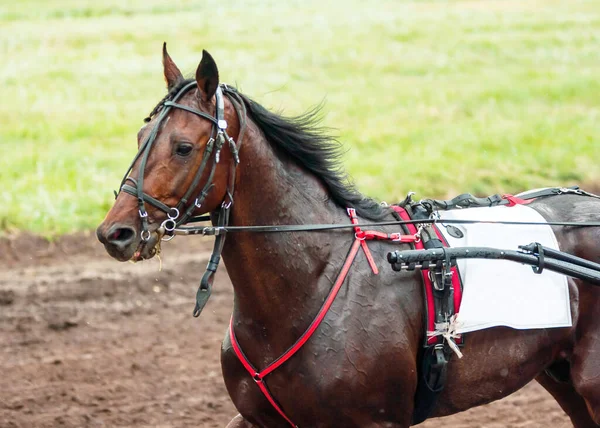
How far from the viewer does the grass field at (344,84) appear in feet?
35.7

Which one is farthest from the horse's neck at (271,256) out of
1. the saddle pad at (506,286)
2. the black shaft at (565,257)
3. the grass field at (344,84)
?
the grass field at (344,84)

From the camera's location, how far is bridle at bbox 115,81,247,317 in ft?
12.1

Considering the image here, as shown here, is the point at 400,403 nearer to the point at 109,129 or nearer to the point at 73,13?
the point at 109,129

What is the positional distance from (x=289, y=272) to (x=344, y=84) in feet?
38.4

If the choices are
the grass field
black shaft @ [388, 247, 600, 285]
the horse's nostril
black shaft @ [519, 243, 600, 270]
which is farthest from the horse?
the grass field

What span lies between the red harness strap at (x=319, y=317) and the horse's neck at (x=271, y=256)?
0.14ft

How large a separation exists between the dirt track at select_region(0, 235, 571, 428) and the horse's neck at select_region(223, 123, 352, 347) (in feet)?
7.23

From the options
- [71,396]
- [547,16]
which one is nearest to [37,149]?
[71,396]

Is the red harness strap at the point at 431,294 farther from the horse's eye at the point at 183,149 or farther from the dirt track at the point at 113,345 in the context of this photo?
the dirt track at the point at 113,345

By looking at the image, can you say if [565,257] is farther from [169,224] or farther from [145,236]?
[145,236]

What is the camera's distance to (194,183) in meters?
3.76

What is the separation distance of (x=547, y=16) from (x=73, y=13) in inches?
468

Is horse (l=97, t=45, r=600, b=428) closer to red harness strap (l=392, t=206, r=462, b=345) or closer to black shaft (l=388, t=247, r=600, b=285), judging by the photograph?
red harness strap (l=392, t=206, r=462, b=345)

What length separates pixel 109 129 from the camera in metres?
12.6
